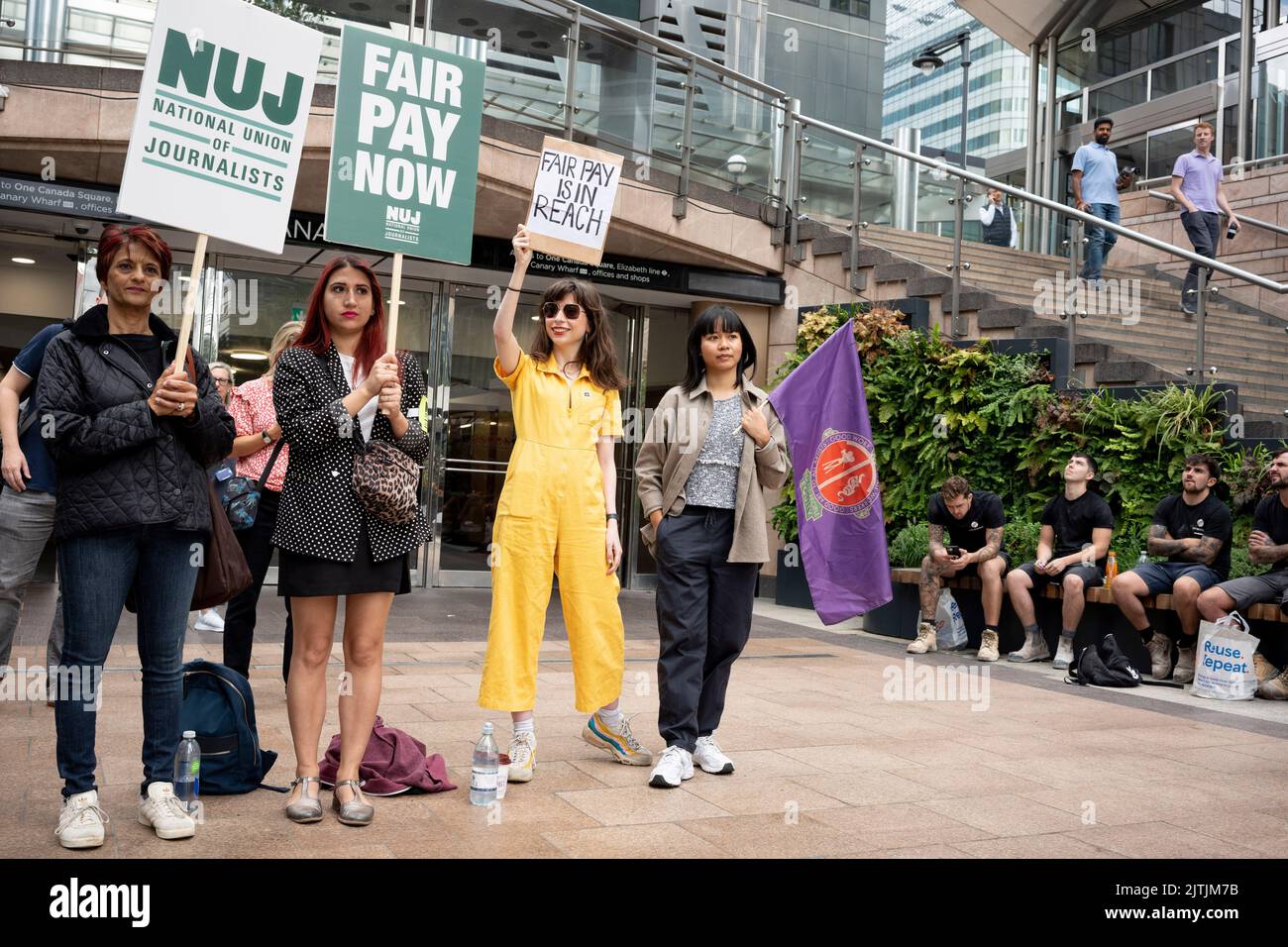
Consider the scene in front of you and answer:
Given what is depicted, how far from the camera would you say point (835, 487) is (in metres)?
6.30

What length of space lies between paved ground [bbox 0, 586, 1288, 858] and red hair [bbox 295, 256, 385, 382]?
5.38 feet

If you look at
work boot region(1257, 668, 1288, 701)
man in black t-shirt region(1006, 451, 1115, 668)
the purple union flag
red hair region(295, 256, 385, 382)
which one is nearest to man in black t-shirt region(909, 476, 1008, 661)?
man in black t-shirt region(1006, 451, 1115, 668)

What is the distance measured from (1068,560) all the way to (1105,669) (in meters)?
1.15

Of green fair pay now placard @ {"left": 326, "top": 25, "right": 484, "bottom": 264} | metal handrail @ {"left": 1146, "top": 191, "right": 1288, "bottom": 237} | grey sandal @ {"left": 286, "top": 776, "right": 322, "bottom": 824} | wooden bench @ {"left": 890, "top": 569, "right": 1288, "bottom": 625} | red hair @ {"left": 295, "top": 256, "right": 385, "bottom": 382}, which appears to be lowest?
grey sandal @ {"left": 286, "top": 776, "right": 322, "bottom": 824}

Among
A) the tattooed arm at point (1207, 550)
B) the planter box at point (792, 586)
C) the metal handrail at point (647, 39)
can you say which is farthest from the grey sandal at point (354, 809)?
the metal handrail at point (647, 39)

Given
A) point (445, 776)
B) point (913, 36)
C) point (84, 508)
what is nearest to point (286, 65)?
point (84, 508)

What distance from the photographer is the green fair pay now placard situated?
4.33m

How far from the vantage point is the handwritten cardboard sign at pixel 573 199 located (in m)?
5.13

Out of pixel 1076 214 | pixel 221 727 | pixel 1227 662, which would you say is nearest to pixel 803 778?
pixel 221 727

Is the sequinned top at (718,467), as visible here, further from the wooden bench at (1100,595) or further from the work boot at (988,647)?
the work boot at (988,647)

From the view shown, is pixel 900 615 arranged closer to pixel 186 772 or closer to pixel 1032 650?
pixel 1032 650

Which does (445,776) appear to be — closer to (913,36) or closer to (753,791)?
(753,791)

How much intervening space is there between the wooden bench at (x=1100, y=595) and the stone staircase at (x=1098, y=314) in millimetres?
2159

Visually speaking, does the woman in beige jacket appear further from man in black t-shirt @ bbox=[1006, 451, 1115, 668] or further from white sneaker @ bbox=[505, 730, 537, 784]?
man in black t-shirt @ bbox=[1006, 451, 1115, 668]
